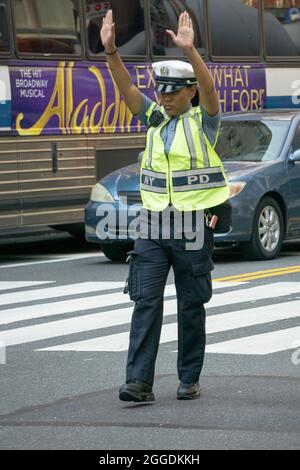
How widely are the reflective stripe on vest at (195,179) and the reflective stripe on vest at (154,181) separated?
60 millimetres

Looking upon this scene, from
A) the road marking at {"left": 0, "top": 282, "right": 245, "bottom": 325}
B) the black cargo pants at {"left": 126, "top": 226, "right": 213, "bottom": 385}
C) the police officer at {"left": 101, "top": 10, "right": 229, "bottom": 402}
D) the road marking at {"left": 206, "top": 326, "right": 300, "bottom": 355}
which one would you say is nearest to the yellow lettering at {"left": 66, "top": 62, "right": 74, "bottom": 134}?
the road marking at {"left": 0, "top": 282, "right": 245, "bottom": 325}

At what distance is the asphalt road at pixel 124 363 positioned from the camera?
22.9 feet

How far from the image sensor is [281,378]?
27.8 ft

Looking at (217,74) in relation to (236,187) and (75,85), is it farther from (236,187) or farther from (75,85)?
(236,187)

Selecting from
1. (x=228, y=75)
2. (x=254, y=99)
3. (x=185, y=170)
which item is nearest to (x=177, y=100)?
(x=185, y=170)

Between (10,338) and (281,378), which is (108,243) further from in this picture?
(281,378)

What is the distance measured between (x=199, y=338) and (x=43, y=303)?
14.8 ft

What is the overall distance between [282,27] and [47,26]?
477 centimetres

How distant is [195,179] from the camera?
7.89 m

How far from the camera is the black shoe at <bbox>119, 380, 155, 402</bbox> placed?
7.79 meters

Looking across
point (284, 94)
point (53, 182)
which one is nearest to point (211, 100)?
point (53, 182)

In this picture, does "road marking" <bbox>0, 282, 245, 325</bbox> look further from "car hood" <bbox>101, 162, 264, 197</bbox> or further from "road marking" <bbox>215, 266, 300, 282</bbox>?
"car hood" <bbox>101, 162, 264, 197</bbox>
